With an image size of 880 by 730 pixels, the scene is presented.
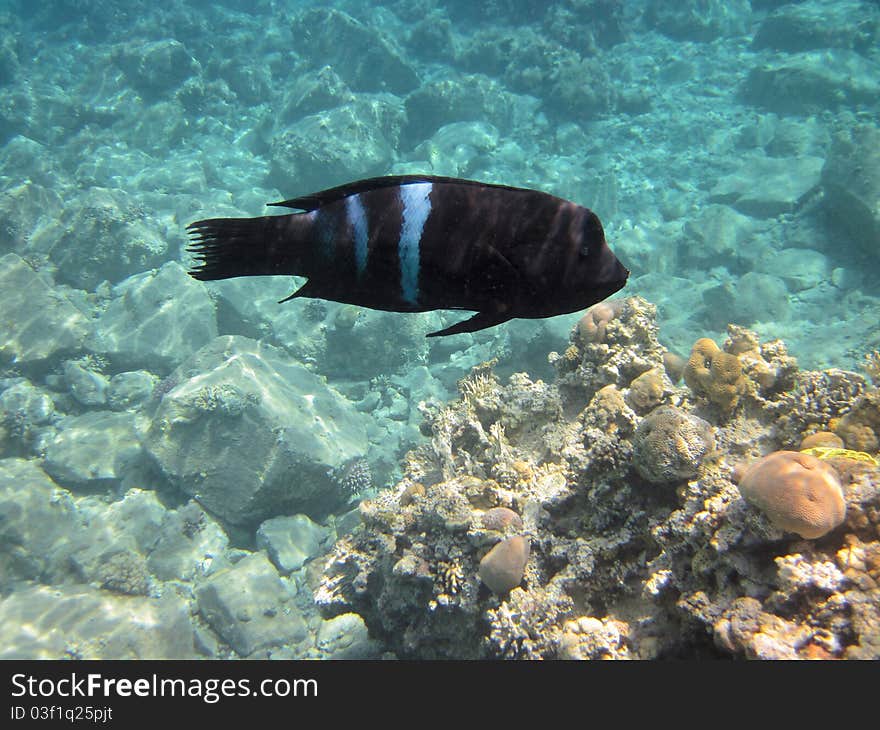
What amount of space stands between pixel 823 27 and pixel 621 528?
26047 millimetres

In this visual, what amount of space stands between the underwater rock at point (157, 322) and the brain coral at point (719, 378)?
1027 centimetres

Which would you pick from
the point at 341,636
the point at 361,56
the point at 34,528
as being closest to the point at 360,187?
the point at 341,636

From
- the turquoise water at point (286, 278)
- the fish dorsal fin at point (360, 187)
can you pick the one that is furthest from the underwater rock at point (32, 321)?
the fish dorsal fin at point (360, 187)

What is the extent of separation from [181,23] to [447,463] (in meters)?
29.5

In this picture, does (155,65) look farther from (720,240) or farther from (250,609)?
(720,240)

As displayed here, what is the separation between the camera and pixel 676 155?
1738 centimetres

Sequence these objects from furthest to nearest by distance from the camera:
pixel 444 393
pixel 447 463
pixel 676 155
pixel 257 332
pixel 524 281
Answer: pixel 676 155
pixel 257 332
pixel 444 393
pixel 447 463
pixel 524 281

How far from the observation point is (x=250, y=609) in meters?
7.20

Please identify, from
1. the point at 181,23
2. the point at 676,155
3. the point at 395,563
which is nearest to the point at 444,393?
the point at 395,563

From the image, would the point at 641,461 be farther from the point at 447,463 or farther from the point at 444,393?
the point at 444,393

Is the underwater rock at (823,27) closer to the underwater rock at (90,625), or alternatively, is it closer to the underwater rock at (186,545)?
the underwater rock at (186,545)

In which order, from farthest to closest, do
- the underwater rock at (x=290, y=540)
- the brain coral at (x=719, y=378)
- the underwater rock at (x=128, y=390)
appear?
1. the underwater rock at (x=128, y=390)
2. the underwater rock at (x=290, y=540)
3. the brain coral at (x=719, y=378)

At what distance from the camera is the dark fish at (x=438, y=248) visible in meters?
1.18

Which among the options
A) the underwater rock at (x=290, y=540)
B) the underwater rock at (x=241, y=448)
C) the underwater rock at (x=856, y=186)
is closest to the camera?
the underwater rock at (x=290, y=540)
